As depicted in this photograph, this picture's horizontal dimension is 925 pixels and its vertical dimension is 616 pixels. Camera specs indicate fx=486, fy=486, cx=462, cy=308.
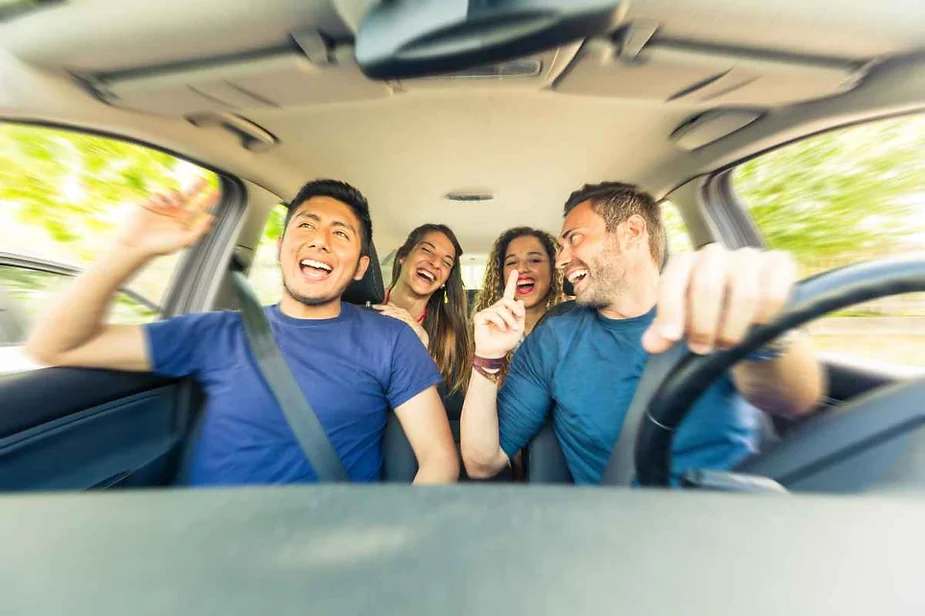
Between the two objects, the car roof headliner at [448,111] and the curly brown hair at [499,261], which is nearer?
the car roof headliner at [448,111]

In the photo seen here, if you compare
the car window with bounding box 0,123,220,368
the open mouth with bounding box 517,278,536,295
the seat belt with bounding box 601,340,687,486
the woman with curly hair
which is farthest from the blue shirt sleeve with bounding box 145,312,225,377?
the open mouth with bounding box 517,278,536,295

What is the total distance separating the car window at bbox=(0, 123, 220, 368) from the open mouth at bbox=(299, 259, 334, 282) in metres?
0.40

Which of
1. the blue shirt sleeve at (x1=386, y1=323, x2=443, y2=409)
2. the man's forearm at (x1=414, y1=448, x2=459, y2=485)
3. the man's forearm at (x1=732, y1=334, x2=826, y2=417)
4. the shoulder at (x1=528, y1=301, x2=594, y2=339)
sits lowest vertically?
the man's forearm at (x1=414, y1=448, x2=459, y2=485)

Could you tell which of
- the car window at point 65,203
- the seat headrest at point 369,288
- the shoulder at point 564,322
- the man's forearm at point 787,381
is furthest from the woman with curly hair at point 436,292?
the man's forearm at point 787,381

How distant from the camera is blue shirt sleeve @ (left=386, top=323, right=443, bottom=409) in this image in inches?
59.7

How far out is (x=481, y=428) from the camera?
140cm

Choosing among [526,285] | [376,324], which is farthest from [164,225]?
[526,285]

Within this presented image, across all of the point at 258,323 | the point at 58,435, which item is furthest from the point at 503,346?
the point at 58,435

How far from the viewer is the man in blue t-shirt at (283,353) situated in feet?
4.25

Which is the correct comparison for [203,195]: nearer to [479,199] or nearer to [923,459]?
[479,199]

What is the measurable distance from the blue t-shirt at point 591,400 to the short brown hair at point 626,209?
0.91ft

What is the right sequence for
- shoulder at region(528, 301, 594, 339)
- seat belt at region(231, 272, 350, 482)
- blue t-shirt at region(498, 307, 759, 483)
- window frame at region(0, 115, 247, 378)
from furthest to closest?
window frame at region(0, 115, 247, 378) < shoulder at region(528, 301, 594, 339) < seat belt at region(231, 272, 350, 482) < blue t-shirt at region(498, 307, 759, 483)

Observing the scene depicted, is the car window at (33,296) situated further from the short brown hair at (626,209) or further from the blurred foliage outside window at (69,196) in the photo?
the short brown hair at (626,209)

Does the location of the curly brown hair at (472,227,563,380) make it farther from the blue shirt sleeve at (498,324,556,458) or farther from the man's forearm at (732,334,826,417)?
the man's forearm at (732,334,826,417)
